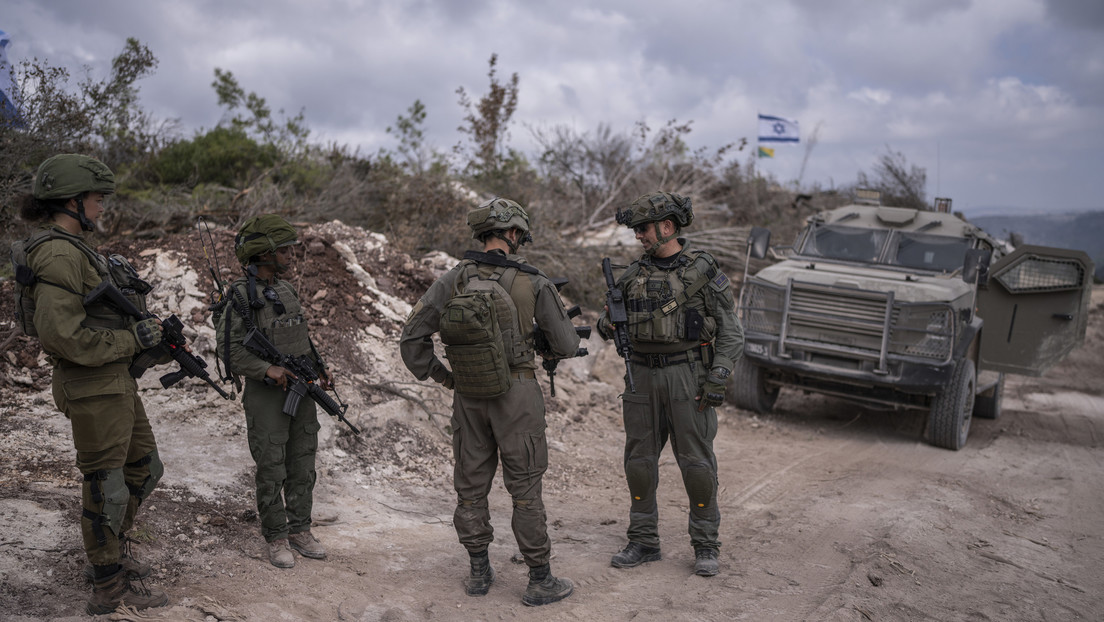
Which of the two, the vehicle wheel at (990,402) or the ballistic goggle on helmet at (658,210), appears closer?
the ballistic goggle on helmet at (658,210)

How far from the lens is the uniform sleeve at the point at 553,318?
11.7ft

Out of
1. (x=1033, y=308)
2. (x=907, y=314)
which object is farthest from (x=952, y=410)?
(x=1033, y=308)

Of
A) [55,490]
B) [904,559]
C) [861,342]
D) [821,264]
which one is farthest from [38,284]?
[821,264]

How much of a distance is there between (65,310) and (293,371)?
106cm

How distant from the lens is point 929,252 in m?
7.81

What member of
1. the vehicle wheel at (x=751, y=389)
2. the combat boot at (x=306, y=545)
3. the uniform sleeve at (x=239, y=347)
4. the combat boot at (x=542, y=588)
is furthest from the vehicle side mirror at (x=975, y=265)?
Result: the uniform sleeve at (x=239, y=347)

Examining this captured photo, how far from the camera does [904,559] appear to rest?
435cm

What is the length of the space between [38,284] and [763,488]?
15.8 ft

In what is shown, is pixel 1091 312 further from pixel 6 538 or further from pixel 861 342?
pixel 6 538

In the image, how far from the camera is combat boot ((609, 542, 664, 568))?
13.5 feet

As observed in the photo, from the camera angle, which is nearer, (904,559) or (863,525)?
(904,559)

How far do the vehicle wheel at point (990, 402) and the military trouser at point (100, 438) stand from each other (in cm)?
859

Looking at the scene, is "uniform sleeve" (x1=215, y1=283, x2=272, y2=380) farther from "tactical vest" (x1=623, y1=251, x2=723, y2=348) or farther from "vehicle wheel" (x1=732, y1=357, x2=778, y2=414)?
"vehicle wheel" (x1=732, y1=357, x2=778, y2=414)

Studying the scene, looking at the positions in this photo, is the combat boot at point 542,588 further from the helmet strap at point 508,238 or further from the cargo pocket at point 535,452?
the helmet strap at point 508,238
